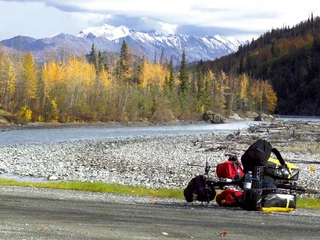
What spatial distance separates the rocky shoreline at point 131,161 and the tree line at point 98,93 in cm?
5062

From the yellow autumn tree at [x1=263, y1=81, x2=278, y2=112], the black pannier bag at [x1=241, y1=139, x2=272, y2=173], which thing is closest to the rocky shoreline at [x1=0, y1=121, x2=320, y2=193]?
the black pannier bag at [x1=241, y1=139, x2=272, y2=173]

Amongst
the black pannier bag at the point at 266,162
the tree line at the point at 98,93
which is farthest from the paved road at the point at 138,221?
the tree line at the point at 98,93

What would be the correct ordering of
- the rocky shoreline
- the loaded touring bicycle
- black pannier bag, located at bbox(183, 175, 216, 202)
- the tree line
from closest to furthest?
the loaded touring bicycle → black pannier bag, located at bbox(183, 175, 216, 202) → the rocky shoreline → the tree line

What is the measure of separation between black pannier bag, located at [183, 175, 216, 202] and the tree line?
8356 centimetres

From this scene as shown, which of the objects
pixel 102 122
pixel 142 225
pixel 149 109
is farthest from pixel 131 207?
pixel 149 109

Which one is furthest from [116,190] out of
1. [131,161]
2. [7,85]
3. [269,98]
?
[269,98]

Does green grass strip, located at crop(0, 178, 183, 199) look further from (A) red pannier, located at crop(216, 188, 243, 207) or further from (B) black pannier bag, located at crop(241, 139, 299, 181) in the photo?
(B) black pannier bag, located at crop(241, 139, 299, 181)

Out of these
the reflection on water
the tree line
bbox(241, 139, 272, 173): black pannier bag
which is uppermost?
the tree line

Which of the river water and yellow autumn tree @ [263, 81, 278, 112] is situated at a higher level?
yellow autumn tree @ [263, 81, 278, 112]

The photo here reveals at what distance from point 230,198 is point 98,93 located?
324 ft

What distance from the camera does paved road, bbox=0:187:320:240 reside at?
34.2ft

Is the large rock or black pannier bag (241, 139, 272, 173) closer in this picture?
black pannier bag (241, 139, 272, 173)

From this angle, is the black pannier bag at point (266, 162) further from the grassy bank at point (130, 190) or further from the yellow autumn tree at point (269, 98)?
the yellow autumn tree at point (269, 98)

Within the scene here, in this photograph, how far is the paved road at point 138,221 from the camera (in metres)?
10.4
